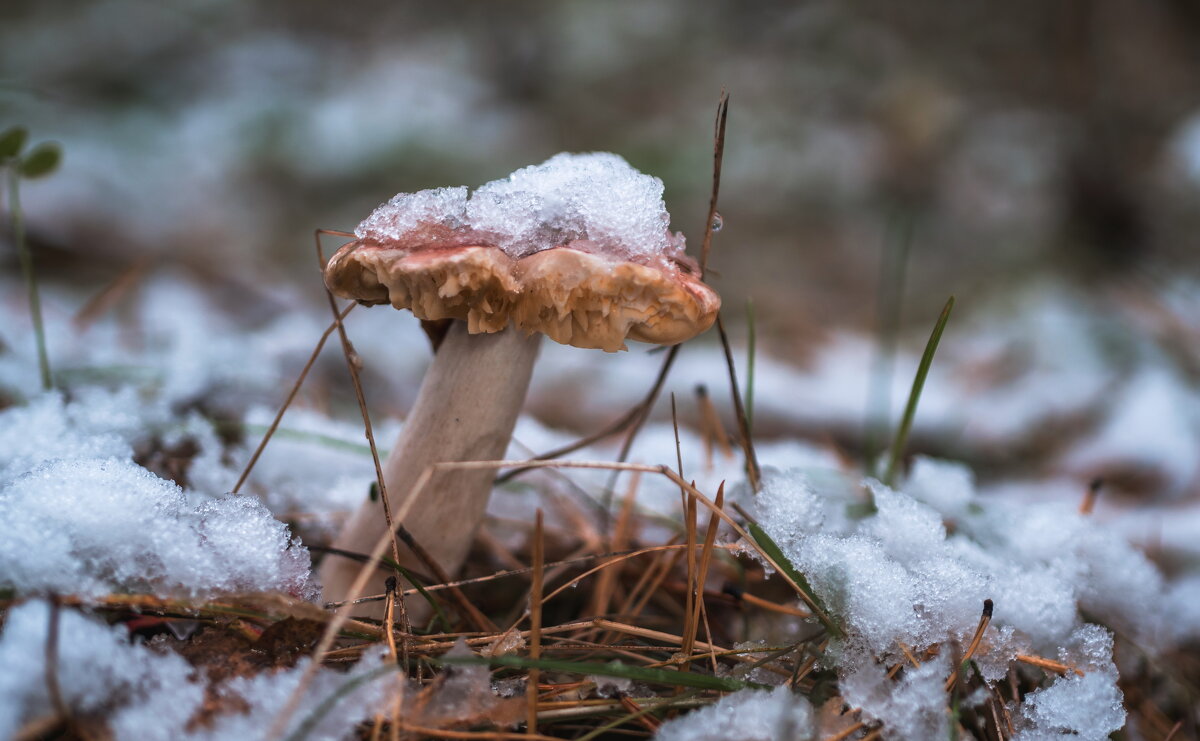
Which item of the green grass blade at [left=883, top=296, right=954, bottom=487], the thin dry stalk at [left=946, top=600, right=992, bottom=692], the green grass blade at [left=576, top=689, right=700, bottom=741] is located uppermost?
the green grass blade at [left=883, top=296, right=954, bottom=487]

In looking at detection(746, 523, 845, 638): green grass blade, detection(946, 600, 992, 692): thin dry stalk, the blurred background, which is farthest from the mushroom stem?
the blurred background

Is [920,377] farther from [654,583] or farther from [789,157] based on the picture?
[789,157]

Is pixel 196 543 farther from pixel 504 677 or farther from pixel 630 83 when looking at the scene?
pixel 630 83

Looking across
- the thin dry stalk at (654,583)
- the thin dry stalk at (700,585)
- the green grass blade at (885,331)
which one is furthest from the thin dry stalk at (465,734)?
the green grass blade at (885,331)

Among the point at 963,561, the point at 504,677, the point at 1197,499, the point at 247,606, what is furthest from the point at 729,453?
the point at 1197,499

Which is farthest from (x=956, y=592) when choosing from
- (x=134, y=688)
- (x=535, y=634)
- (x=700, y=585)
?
(x=134, y=688)

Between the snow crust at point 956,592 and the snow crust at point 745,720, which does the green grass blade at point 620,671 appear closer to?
the snow crust at point 745,720

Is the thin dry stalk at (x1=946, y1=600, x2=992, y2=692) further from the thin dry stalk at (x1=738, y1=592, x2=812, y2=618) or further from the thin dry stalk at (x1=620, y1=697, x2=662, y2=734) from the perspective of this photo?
the thin dry stalk at (x1=620, y1=697, x2=662, y2=734)
